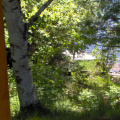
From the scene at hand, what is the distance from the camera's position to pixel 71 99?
6180 millimetres

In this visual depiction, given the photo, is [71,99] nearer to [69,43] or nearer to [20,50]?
[69,43]

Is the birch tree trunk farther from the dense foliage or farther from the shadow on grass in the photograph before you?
the dense foliage

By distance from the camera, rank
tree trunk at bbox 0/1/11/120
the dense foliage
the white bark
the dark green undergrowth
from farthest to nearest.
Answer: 1. the dense foliage
2. the dark green undergrowth
3. the white bark
4. tree trunk at bbox 0/1/11/120

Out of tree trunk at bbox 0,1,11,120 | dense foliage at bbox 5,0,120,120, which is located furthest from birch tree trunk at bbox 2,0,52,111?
tree trunk at bbox 0,1,11,120

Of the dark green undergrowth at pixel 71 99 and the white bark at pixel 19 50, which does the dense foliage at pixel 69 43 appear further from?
the white bark at pixel 19 50

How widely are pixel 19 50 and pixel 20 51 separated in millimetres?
29

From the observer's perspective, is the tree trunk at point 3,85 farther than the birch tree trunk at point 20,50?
No

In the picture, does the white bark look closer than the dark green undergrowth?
Yes

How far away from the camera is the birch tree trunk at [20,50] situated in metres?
3.08

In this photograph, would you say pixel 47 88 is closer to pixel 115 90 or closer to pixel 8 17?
pixel 115 90

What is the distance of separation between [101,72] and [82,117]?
690cm

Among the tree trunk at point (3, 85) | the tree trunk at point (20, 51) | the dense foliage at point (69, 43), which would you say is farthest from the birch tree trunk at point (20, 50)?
the tree trunk at point (3, 85)

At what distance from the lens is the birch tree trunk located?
308 cm

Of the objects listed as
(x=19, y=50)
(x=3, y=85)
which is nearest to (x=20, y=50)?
(x=19, y=50)
